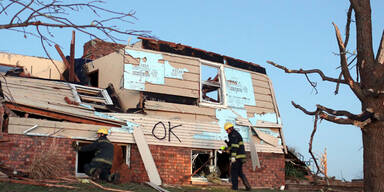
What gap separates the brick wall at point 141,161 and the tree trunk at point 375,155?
5904 millimetres

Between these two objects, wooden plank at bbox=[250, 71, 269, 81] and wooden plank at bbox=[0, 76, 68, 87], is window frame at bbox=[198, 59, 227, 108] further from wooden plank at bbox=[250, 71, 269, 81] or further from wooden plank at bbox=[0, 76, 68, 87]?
wooden plank at bbox=[0, 76, 68, 87]

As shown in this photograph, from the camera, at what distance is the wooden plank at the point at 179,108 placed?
1334cm

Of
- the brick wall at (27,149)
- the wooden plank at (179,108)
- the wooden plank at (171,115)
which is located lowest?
the brick wall at (27,149)

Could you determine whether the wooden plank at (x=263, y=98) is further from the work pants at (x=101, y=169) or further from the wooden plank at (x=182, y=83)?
the work pants at (x=101, y=169)

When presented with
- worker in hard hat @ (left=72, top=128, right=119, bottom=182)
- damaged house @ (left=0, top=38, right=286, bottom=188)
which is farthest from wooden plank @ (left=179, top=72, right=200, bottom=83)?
worker in hard hat @ (left=72, top=128, right=119, bottom=182)

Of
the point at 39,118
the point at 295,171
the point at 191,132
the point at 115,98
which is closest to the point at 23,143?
the point at 39,118

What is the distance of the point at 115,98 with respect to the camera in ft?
46.2

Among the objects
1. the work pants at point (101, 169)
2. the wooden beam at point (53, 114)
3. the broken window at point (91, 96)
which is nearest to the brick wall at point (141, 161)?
the wooden beam at point (53, 114)

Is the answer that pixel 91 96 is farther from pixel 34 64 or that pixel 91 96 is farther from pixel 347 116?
pixel 347 116

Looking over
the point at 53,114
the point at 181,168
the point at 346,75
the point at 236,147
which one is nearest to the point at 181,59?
the point at 181,168

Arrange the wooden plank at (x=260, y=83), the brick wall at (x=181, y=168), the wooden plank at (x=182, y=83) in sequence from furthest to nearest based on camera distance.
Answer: the wooden plank at (x=260, y=83) < the wooden plank at (x=182, y=83) < the brick wall at (x=181, y=168)

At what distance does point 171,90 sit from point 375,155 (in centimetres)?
690

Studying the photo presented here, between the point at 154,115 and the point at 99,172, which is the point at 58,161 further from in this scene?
the point at 154,115

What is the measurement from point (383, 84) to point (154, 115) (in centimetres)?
677
